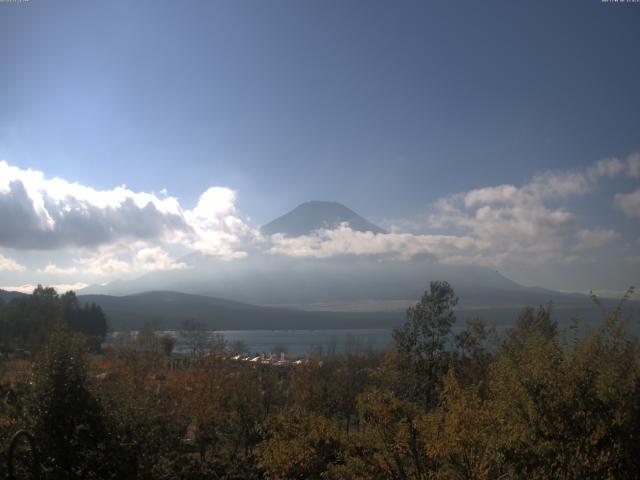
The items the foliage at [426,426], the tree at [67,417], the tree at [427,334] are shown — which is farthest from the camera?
the tree at [427,334]

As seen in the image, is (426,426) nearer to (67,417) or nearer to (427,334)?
(67,417)

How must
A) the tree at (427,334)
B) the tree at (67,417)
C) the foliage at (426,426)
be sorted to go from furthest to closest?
the tree at (427,334) → the tree at (67,417) → the foliage at (426,426)

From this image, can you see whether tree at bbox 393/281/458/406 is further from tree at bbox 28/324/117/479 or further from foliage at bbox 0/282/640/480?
tree at bbox 28/324/117/479

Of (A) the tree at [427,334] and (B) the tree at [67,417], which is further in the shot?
(A) the tree at [427,334]

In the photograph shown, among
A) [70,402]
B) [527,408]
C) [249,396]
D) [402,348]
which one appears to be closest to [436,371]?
[402,348]

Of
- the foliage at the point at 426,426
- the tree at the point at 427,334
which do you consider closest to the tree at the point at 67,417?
the foliage at the point at 426,426

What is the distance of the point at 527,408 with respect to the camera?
31.8 ft

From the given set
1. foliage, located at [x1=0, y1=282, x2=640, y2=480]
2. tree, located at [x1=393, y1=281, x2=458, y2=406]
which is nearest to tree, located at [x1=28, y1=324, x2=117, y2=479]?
foliage, located at [x1=0, y1=282, x2=640, y2=480]

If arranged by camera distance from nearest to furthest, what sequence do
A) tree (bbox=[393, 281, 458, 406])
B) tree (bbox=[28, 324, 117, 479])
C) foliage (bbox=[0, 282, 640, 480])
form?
1. foliage (bbox=[0, 282, 640, 480])
2. tree (bbox=[28, 324, 117, 479])
3. tree (bbox=[393, 281, 458, 406])

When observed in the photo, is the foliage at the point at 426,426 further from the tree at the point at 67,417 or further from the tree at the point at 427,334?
the tree at the point at 427,334

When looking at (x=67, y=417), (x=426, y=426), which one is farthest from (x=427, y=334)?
(x=67, y=417)

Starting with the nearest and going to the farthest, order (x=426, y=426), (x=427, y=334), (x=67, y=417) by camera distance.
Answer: (x=426, y=426), (x=67, y=417), (x=427, y=334)

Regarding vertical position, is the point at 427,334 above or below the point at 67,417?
above

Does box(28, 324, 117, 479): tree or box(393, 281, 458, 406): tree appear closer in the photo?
box(28, 324, 117, 479): tree
